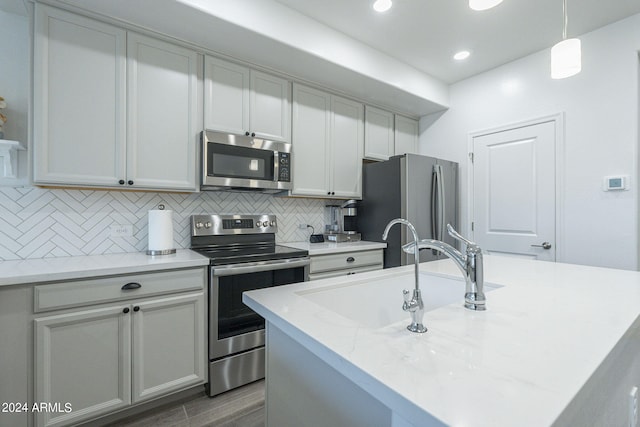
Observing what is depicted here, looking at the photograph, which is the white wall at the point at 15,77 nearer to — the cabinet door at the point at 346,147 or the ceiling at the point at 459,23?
the ceiling at the point at 459,23

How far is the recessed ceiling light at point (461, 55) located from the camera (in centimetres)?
280

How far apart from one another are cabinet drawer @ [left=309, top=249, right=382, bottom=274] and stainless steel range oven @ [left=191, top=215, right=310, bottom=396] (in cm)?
14

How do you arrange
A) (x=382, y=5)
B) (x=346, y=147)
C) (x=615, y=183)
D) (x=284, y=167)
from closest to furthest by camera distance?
1. (x=382, y=5)
2. (x=615, y=183)
3. (x=284, y=167)
4. (x=346, y=147)

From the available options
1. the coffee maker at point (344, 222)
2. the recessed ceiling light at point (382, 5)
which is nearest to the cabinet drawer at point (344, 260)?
the coffee maker at point (344, 222)

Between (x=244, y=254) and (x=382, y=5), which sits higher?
(x=382, y=5)

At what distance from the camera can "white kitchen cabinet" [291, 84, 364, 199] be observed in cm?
277

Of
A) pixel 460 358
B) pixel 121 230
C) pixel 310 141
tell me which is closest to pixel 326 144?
pixel 310 141

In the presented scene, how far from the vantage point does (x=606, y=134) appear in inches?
93.3

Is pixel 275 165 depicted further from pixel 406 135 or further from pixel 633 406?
pixel 633 406

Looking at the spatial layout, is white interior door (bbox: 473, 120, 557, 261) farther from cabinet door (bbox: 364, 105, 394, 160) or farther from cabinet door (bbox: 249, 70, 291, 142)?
cabinet door (bbox: 249, 70, 291, 142)

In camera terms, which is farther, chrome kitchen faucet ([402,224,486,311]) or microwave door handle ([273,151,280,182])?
microwave door handle ([273,151,280,182])

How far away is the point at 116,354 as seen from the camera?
1.66 meters

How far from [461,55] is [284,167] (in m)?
2.02

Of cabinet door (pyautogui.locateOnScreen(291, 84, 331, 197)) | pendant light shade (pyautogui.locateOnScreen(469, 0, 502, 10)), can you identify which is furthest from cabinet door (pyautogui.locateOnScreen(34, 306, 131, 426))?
pendant light shade (pyautogui.locateOnScreen(469, 0, 502, 10))
